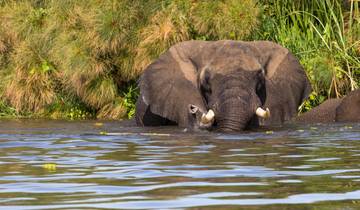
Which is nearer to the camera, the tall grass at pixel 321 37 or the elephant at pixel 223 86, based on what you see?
the elephant at pixel 223 86

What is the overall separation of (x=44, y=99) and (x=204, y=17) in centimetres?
342

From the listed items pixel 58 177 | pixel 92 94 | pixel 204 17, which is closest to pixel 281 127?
pixel 204 17

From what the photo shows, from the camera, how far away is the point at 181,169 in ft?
30.0

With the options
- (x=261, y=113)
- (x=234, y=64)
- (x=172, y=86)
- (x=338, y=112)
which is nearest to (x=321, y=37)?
(x=338, y=112)

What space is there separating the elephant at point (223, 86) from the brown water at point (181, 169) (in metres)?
0.42

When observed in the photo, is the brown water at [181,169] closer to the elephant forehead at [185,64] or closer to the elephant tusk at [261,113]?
the elephant tusk at [261,113]

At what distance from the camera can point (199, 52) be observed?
51.9 feet

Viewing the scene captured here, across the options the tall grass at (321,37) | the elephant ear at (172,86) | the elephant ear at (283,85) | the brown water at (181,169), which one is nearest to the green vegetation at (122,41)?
the tall grass at (321,37)

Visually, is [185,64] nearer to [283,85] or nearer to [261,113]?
[283,85]

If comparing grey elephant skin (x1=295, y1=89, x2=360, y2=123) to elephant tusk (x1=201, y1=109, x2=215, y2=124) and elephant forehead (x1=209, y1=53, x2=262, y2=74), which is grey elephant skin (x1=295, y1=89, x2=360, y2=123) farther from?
elephant tusk (x1=201, y1=109, x2=215, y2=124)

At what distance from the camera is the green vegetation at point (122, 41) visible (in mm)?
18234

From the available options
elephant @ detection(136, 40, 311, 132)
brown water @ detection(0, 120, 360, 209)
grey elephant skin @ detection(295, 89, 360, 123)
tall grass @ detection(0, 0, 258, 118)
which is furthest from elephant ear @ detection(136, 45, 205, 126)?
tall grass @ detection(0, 0, 258, 118)

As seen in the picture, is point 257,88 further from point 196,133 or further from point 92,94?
point 92,94

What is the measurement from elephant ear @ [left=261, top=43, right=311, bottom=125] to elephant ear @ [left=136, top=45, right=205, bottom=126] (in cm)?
100
